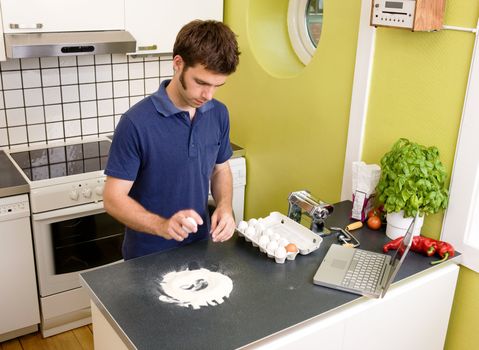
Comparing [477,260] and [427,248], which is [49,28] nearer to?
[427,248]

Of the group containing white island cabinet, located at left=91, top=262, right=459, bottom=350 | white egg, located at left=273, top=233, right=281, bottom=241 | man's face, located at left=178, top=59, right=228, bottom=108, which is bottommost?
white island cabinet, located at left=91, top=262, right=459, bottom=350

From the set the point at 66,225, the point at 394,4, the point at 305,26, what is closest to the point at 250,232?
the point at 394,4

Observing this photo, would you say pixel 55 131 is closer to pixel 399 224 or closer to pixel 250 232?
pixel 250 232

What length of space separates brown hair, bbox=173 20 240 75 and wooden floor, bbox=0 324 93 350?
1.79 m

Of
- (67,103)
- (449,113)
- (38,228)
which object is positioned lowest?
(38,228)

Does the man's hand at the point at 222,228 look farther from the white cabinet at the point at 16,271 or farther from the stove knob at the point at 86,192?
the white cabinet at the point at 16,271

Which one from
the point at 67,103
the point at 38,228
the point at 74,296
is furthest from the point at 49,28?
the point at 74,296

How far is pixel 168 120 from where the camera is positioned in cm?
200

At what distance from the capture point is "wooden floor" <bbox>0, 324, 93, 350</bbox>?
2.92m

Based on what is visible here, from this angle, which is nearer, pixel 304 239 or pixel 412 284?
pixel 412 284

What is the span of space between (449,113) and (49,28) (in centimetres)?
183

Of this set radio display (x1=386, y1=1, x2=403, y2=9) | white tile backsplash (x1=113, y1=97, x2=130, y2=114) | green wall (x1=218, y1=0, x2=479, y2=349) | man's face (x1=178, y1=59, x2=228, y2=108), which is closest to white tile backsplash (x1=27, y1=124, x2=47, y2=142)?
white tile backsplash (x1=113, y1=97, x2=130, y2=114)

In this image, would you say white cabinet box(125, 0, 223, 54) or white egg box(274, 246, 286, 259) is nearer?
white egg box(274, 246, 286, 259)

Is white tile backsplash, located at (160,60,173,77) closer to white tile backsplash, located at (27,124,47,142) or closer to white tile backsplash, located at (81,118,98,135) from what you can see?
white tile backsplash, located at (81,118,98,135)
